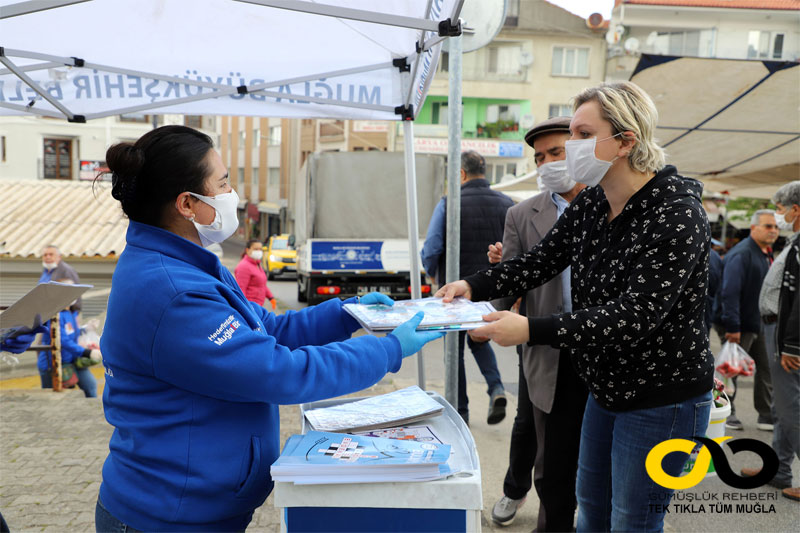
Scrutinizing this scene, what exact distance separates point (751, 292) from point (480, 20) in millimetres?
4137

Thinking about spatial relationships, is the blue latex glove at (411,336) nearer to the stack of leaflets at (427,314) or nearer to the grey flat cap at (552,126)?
the stack of leaflets at (427,314)

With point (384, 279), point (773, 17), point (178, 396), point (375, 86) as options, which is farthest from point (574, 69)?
point (178, 396)

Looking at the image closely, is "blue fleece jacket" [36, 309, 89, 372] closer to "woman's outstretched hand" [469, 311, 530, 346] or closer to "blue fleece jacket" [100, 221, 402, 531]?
"blue fleece jacket" [100, 221, 402, 531]

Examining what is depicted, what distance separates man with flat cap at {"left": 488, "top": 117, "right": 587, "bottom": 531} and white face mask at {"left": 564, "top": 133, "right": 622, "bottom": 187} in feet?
2.13

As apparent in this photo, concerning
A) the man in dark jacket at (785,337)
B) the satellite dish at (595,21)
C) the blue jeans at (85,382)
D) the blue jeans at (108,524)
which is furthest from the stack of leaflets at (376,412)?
the satellite dish at (595,21)

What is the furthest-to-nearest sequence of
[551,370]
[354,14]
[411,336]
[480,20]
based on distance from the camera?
1. [480,20]
2. [551,370]
3. [354,14]
4. [411,336]

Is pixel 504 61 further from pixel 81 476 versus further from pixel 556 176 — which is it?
pixel 81 476

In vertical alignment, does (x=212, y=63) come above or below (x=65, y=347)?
above

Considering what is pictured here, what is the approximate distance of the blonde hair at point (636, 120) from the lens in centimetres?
224

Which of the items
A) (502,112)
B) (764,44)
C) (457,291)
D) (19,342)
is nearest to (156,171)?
(457,291)

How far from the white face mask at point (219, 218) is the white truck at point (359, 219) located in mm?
10121

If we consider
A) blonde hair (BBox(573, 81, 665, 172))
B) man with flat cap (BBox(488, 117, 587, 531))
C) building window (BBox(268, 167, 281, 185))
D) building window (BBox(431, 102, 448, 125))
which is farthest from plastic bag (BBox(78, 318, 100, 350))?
building window (BBox(268, 167, 281, 185))

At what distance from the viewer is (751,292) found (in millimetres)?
6016

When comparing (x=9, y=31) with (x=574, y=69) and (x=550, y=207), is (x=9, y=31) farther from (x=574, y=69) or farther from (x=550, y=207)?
(x=574, y=69)
